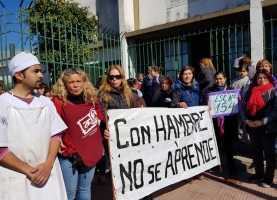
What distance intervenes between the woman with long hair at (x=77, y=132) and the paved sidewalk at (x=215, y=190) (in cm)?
153

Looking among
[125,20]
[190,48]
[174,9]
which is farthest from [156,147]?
[125,20]


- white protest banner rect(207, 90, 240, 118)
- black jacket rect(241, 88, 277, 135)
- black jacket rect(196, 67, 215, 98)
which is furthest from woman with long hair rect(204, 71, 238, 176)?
black jacket rect(196, 67, 215, 98)

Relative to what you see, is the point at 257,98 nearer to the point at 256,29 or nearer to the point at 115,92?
the point at 115,92

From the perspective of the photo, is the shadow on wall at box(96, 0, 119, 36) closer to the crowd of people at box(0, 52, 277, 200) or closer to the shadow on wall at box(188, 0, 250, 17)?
the shadow on wall at box(188, 0, 250, 17)

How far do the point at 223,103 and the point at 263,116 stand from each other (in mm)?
745

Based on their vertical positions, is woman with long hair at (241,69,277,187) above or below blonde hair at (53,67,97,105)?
below

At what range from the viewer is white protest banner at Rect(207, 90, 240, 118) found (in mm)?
4637

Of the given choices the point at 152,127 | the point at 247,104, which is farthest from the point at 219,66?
the point at 152,127

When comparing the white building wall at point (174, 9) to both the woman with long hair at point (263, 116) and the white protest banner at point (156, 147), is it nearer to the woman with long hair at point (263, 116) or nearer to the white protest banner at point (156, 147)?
the woman with long hair at point (263, 116)

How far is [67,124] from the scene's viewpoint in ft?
8.70

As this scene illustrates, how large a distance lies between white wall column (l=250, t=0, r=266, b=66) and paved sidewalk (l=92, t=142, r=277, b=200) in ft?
10.9

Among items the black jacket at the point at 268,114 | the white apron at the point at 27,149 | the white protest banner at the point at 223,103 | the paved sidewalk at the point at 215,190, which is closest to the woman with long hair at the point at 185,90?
the white protest banner at the point at 223,103

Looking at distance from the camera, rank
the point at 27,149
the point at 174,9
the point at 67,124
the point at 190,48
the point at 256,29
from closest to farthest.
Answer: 1. the point at 27,149
2. the point at 67,124
3. the point at 256,29
4. the point at 174,9
5. the point at 190,48

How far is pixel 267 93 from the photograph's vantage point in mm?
4062
